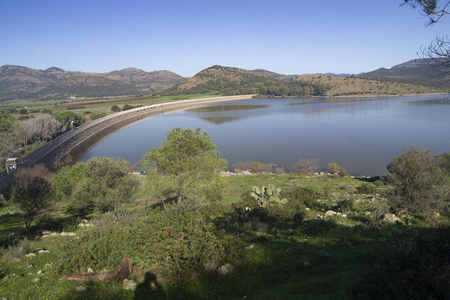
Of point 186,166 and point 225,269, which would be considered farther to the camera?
point 186,166

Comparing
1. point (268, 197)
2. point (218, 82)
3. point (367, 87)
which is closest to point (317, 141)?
point (268, 197)

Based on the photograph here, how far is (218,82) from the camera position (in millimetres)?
170750

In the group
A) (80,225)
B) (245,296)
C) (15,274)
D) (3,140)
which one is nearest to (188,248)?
(245,296)

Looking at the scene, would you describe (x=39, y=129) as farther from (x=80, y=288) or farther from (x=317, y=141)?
(x=80, y=288)

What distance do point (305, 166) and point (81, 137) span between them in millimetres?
35597

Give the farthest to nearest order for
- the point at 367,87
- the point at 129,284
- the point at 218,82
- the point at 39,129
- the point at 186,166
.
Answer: the point at 218,82, the point at 367,87, the point at 39,129, the point at 186,166, the point at 129,284

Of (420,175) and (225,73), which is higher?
(225,73)

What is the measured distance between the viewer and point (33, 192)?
10.8 m

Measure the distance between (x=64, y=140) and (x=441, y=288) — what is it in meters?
40.8

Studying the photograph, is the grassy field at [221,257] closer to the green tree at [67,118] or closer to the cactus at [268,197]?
the cactus at [268,197]

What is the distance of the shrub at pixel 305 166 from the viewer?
84.0 ft

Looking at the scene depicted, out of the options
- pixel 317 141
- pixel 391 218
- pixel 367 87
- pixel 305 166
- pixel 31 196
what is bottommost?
pixel 305 166

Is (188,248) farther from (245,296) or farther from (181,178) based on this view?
(181,178)

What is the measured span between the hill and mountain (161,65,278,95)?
1604 inches
